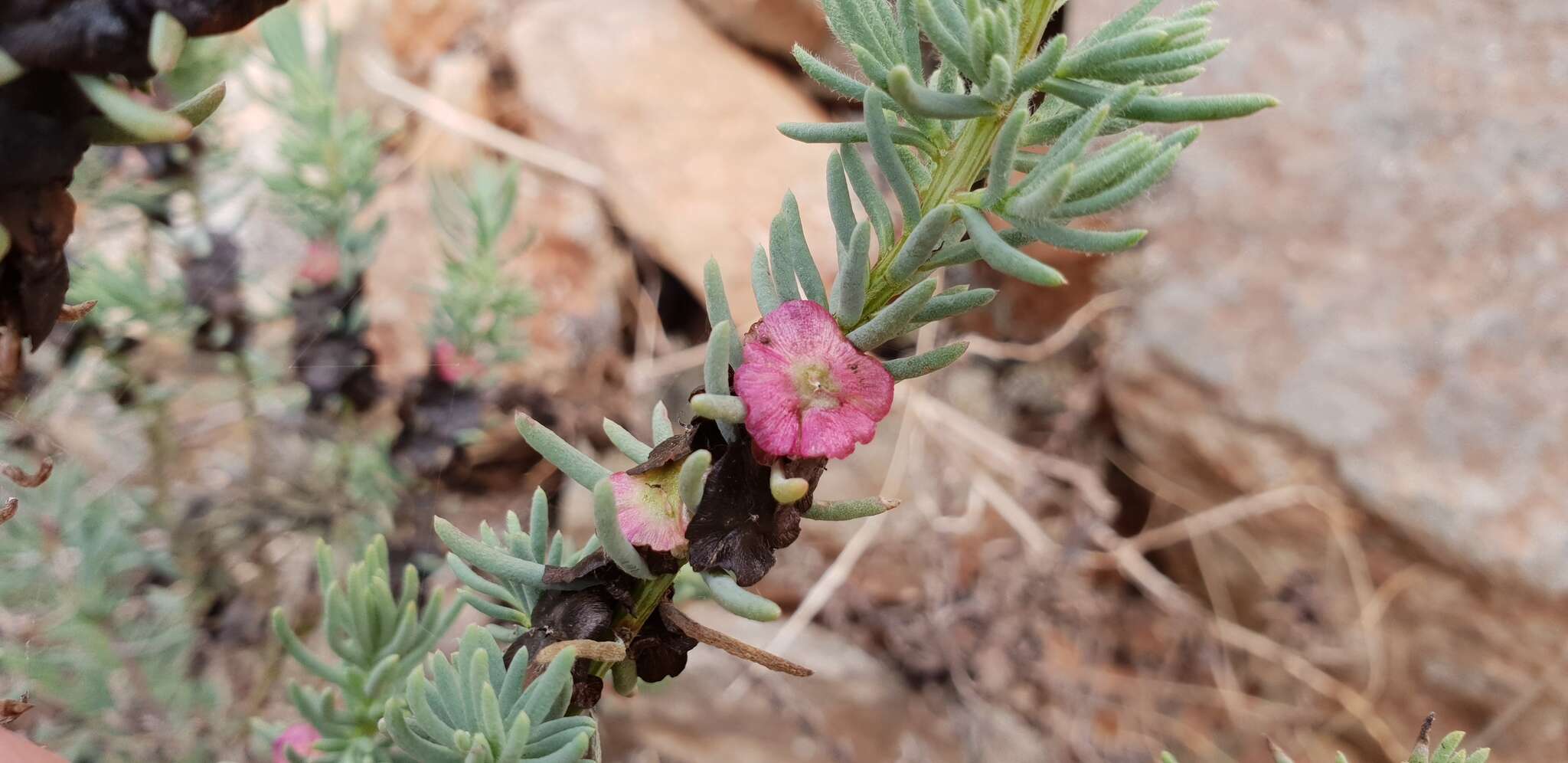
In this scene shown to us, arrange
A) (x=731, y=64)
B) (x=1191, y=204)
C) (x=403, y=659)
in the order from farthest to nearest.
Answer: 1. (x=731, y=64)
2. (x=1191, y=204)
3. (x=403, y=659)

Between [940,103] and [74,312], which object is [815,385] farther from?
[74,312]

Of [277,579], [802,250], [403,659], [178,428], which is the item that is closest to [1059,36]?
[802,250]

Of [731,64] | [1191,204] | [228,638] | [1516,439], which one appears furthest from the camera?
[731,64]

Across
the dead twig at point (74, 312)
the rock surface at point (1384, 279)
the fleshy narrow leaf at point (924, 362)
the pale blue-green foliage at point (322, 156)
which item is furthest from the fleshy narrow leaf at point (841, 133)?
the rock surface at point (1384, 279)

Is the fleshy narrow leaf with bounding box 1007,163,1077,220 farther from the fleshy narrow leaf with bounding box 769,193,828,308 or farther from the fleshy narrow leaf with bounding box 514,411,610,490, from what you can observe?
the fleshy narrow leaf with bounding box 514,411,610,490

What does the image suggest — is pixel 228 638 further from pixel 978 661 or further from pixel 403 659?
pixel 978 661

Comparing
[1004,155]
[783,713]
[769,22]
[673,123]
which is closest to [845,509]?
[1004,155]
